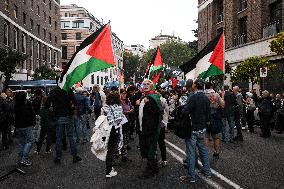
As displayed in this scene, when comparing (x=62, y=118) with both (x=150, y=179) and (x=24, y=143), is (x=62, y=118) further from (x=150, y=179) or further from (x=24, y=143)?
(x=150, y=179)

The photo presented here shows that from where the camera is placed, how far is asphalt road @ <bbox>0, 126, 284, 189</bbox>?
677 centimetres

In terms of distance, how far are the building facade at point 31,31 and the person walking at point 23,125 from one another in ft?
87.0

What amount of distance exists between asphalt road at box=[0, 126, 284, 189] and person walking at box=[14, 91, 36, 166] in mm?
320

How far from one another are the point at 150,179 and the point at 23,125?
3.32 metres

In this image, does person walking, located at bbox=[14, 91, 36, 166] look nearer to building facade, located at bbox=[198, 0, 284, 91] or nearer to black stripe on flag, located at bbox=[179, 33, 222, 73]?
black stripe on flag, located at bbox=[179, 33, 222, 73]

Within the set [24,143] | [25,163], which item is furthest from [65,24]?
[25,163]

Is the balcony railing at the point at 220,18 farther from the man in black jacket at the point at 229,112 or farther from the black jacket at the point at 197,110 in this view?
the black jacket at the point at 197,110

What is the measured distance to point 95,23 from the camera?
8344 cm

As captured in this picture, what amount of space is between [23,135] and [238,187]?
4.92m

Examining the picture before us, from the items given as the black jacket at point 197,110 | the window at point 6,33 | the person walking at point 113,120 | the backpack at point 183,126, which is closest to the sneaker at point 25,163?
the person walking at point 113,120

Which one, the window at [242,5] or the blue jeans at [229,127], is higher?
the window at [242,5]

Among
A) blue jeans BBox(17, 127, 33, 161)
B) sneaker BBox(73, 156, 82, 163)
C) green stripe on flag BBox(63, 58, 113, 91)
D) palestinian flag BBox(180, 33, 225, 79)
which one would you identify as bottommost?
sneaker BBox(73, 156, 82, 163)

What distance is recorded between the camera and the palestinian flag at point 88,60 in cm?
841

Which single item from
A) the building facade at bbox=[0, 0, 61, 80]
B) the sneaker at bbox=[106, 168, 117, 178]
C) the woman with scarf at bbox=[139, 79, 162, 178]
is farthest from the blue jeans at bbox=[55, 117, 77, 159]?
the building facade at bbox=[0, 0, 61, 80]
